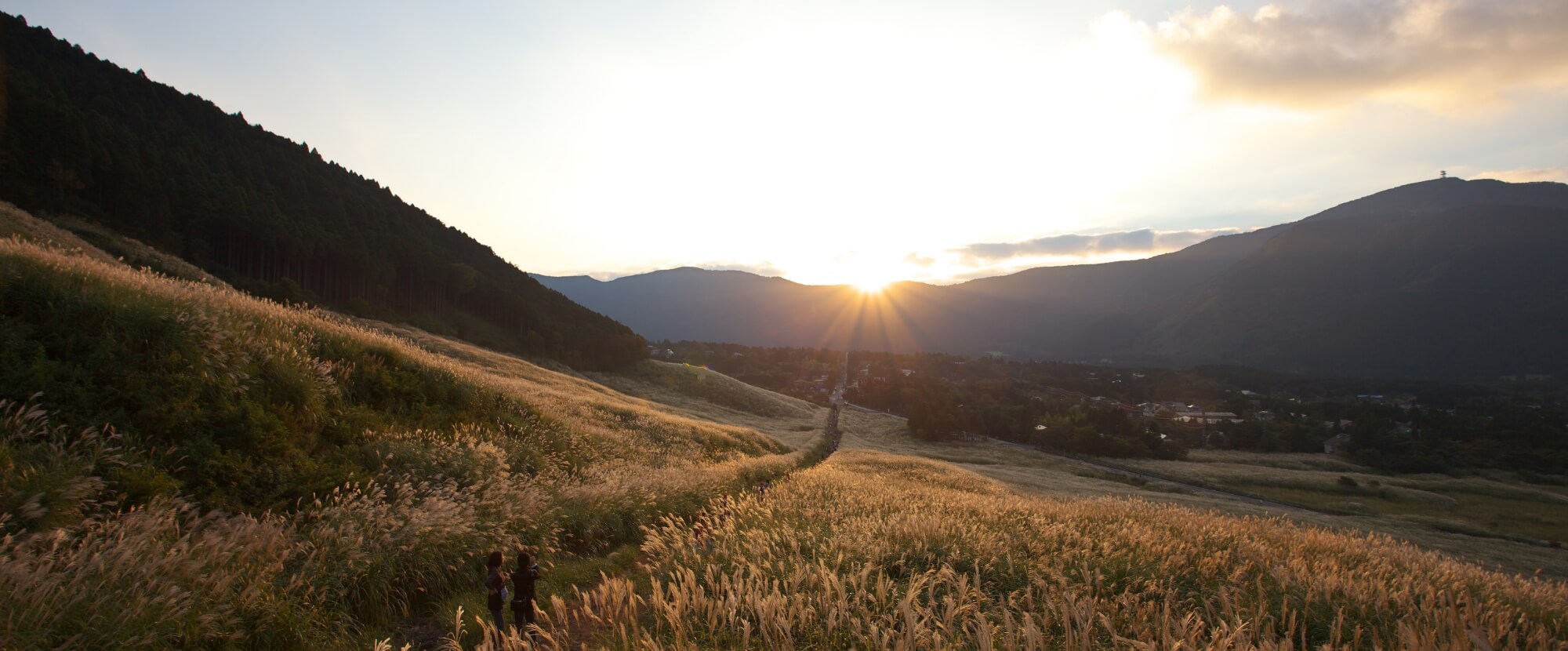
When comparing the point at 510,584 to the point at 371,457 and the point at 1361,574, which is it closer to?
the point at 371,457

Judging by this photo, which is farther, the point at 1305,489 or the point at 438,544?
the point at 1305,489

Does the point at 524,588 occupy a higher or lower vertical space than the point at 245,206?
lower

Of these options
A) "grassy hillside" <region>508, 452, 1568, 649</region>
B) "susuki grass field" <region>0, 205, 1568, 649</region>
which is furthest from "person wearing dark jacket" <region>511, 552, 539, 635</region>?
"grassy hillside" <region>508, 452, 1568, 649</region>

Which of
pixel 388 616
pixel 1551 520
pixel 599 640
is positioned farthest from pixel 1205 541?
pixel 1551 520

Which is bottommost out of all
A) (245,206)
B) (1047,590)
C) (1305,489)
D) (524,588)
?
(1305,489)

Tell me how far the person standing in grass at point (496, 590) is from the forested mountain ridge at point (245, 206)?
2595 inches

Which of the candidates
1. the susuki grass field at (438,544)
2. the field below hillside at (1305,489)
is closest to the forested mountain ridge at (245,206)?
the field below hillside at (1305,489)

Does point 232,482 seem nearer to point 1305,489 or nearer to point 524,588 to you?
point 524,588

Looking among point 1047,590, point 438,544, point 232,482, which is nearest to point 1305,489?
point 1047,590

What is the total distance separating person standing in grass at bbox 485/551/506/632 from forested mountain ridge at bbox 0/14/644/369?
216ft

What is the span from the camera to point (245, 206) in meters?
68.1

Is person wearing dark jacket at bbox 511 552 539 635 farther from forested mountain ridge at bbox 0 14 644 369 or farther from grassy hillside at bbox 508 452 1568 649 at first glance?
forested mountain ridge at bbox 0 14 644 369

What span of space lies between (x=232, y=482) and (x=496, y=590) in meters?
4.32

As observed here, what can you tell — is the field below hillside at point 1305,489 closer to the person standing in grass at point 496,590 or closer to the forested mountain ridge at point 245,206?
the forested mountain ridge at point 245,206
